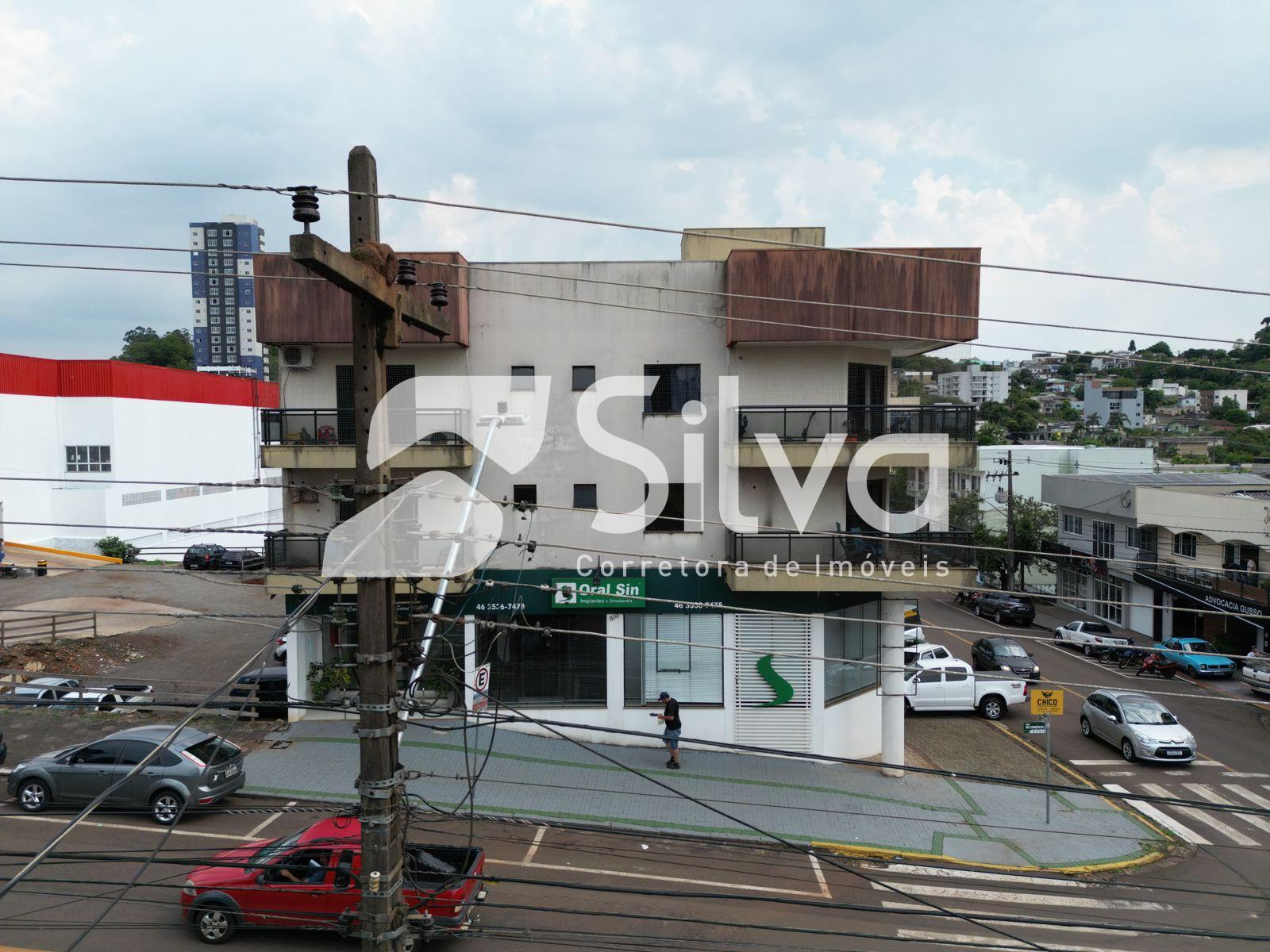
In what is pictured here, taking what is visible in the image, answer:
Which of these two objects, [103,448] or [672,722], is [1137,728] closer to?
[672,722]

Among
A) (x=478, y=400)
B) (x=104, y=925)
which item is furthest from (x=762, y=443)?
(x=104, y=925)

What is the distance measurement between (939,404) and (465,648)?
11.0 meters

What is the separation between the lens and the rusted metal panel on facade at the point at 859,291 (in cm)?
1612

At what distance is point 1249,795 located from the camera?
1677 centimetres

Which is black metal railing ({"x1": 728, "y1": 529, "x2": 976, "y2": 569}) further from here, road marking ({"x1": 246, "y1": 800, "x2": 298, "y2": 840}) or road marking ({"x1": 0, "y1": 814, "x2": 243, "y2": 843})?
road marking ({"x1": 0, "y1": 814, "x2": 243, "y2": 843})

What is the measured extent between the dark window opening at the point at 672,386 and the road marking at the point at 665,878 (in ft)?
30.1

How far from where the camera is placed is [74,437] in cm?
4025

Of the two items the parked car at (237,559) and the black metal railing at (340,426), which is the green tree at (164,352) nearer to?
the parked car at (237,559)

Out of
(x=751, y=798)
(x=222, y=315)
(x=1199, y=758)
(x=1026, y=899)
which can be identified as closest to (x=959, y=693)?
(x=1199, y=758)

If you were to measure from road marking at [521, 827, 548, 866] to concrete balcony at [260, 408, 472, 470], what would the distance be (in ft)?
24.6

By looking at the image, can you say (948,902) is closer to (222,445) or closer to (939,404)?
(939,404)

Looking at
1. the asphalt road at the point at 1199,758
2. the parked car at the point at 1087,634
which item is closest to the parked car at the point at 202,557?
the asphalt road at the point at 1199,758

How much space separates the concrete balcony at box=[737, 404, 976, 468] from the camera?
52.5 ft

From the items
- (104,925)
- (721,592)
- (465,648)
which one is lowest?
(104,925)
